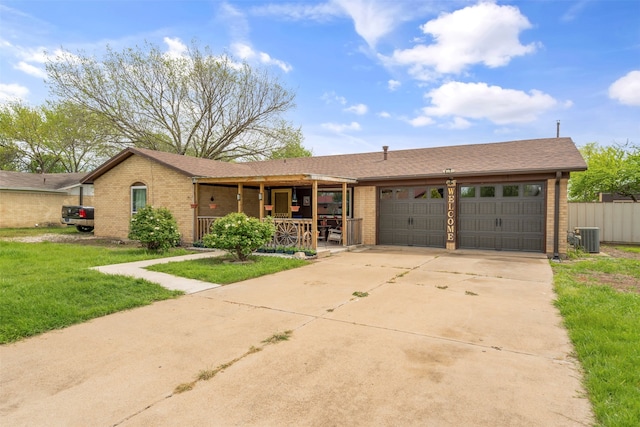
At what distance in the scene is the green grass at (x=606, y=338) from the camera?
110 inches

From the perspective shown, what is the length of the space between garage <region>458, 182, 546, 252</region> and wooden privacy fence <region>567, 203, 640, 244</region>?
5.03 m

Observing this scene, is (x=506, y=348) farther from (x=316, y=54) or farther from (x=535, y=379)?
(x=316, y=54)

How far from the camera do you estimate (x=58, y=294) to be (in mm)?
5922

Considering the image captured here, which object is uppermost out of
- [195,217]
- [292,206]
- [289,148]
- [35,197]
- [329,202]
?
[289,148]

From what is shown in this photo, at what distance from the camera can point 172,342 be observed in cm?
423

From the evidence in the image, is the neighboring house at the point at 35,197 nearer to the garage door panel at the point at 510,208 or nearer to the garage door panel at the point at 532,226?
the garage door panel at the point at 510,208

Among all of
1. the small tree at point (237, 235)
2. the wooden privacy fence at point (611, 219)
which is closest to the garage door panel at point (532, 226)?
the wooden privacy fence at point (611, 219)

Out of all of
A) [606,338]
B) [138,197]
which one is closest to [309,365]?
[606,338]

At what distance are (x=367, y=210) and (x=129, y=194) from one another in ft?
31.5

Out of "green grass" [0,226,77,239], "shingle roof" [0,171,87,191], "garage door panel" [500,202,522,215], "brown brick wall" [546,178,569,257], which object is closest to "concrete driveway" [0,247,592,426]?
"brown brick wall" [546,178,569,257]

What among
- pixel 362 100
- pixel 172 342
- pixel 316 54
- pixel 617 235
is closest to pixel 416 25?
pixel 316 54

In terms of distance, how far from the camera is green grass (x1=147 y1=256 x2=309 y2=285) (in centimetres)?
778

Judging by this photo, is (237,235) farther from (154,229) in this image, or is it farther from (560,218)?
(560,218)

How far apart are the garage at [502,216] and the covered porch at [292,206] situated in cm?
384
